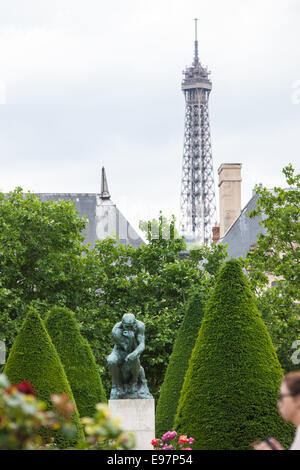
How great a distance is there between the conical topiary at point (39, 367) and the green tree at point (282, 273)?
8482mm

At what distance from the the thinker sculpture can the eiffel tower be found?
108355 millimetres

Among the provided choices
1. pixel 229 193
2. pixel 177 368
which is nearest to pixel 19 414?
pixel 177 368

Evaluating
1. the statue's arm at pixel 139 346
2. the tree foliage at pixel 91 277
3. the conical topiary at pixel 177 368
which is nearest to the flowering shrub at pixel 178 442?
the statue's arm at pixel 139 346

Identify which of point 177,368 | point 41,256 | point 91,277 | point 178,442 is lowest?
point 178,442

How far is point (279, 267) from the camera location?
926 inches

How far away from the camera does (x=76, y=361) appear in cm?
1955

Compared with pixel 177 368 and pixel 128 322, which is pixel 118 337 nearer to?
pixel 128 322

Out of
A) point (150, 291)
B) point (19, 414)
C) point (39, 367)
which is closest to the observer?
point (19, 414)

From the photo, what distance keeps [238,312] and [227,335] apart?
0.54 metres

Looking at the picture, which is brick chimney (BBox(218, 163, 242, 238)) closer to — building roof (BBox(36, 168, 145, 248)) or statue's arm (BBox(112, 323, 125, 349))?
building roof (BBox(36, 168, 145, 248))

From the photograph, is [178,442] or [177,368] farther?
[177,368]

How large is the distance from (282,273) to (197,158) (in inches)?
4103

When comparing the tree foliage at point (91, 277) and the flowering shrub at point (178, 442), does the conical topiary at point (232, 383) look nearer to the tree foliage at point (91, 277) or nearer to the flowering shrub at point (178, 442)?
the flowering shrub at point (178, 442)

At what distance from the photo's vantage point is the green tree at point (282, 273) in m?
22.7
